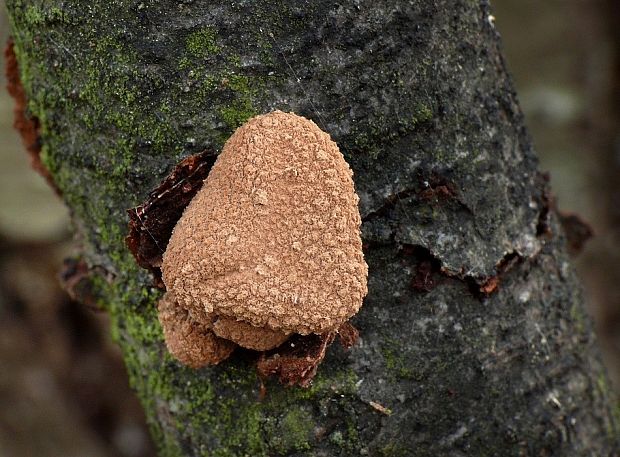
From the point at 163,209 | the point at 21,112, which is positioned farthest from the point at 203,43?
the point at 21,112

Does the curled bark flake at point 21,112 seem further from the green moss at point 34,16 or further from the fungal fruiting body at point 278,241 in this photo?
the fungal fruiting body at point 278,241

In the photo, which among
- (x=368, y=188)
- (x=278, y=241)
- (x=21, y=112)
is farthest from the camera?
(x=21, y=112)

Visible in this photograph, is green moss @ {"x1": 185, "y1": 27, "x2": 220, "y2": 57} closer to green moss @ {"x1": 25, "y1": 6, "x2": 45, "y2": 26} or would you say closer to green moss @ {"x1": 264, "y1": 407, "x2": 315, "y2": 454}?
green moss @ {"x1": 25, "y1": 6, "x2": 45, "y2": 26}

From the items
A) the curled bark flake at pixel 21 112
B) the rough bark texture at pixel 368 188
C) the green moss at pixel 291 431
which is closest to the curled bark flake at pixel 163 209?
the rough bark texture at pixel 368 188

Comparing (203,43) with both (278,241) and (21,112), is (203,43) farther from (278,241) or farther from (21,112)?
(21,112)

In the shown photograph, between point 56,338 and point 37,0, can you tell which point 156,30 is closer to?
point 37,0

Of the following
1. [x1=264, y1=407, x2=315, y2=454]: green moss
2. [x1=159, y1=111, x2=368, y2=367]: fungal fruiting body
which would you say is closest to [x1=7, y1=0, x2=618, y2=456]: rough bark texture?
[x1=264, y1=407, x2=315, y2=454]: green moss
